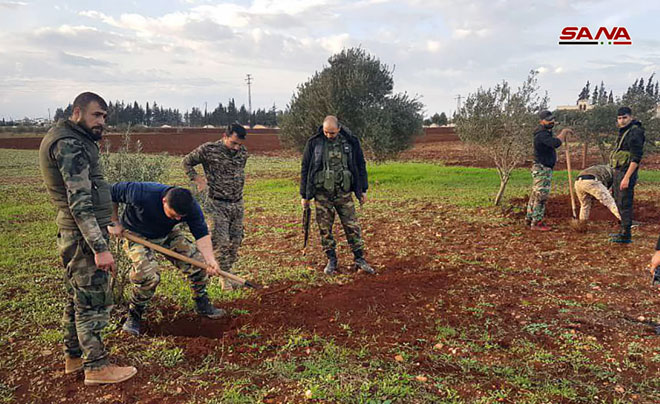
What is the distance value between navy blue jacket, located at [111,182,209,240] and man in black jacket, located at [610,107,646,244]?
6.74m

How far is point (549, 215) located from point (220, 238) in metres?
7.37

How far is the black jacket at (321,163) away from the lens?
5.99 m

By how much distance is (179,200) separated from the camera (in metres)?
3.75

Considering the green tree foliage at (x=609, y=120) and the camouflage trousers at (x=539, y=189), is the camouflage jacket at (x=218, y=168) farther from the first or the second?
the green tree foliage at (x=609, y=120)

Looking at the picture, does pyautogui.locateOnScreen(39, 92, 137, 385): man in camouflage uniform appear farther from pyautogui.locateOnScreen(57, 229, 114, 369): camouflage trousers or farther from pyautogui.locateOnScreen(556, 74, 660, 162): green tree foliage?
pyautogui.locateOnScreen(556, 74, 660, 162): green tree foliage

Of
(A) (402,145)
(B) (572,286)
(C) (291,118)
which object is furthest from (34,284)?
(A) (402,145)

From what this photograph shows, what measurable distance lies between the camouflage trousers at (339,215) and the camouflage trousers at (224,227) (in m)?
1.17

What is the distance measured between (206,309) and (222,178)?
1711 mm

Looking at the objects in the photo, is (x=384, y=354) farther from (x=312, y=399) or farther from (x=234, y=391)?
(x=234, y=391)

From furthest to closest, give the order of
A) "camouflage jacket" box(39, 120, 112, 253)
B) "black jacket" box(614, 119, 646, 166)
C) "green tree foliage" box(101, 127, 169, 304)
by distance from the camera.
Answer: "black jacket" box(614, 119, 646, 166), "green tree foliage" box(101, 127, 169, 304), "camouflage jacket" box(39, 120, 112, 253)

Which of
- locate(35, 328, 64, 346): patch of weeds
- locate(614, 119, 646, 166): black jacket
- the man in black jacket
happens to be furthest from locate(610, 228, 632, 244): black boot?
locate(35, 328, 64, 346): patch of weeds

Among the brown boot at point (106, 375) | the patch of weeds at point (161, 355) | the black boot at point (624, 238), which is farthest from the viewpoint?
the black boot at point (624, 238)

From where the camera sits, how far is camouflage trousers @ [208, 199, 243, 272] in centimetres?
551

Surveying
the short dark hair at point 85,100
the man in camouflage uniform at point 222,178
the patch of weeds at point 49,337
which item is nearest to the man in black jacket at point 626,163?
the man in camouflage uniform at point 222,178
